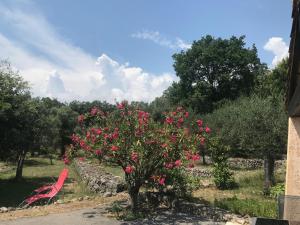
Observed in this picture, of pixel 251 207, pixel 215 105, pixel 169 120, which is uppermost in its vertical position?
pixel 215 105

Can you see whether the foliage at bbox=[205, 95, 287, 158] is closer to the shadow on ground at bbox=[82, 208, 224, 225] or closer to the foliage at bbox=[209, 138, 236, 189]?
the foliage at bbox=[209, 138, 236, 189]

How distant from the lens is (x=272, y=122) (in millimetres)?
17547

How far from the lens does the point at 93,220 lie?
12.4m

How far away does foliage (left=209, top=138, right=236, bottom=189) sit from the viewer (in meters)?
18.6

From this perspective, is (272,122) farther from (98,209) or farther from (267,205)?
(98,209)

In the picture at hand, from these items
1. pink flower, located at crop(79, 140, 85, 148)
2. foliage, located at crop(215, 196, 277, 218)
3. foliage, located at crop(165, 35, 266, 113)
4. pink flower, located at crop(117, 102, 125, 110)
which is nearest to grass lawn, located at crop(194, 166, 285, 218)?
foliage, located at crop(215, 196, 277, 218)

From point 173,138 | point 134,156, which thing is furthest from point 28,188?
point 173,138

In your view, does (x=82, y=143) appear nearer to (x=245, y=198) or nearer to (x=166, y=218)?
(x=166, y=218)

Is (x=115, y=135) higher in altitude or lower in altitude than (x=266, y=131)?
lower

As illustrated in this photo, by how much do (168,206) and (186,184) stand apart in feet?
4.34

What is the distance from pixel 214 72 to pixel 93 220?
41.3m

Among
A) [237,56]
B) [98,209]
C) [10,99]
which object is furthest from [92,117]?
[237,56]

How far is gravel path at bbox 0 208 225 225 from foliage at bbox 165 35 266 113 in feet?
121

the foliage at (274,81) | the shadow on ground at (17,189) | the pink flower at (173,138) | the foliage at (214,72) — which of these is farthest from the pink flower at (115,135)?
the foliage at (214,72)
